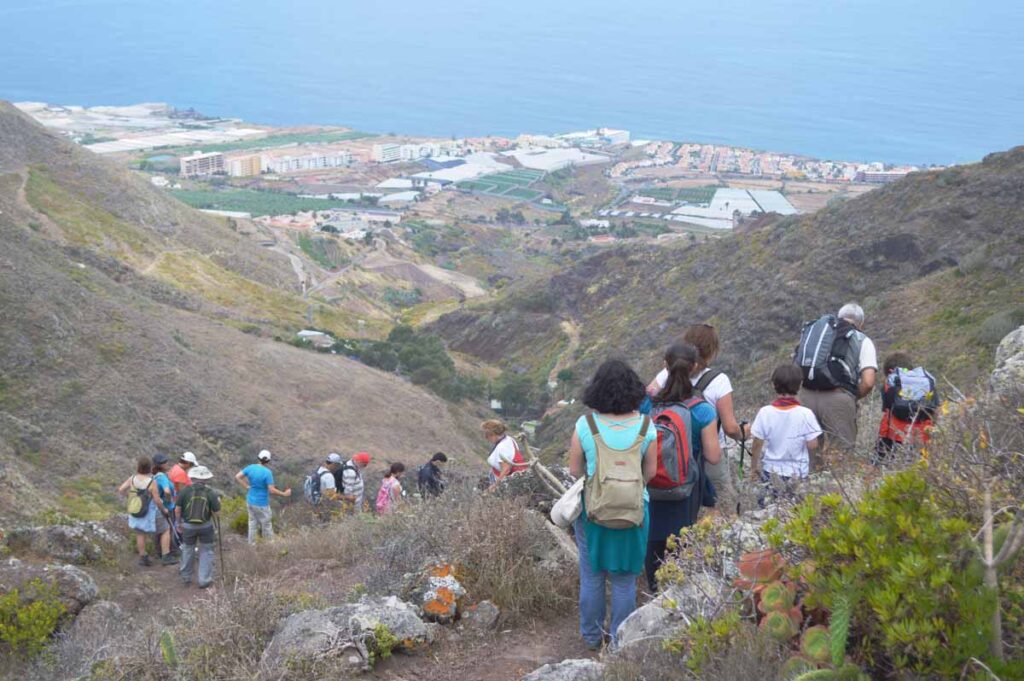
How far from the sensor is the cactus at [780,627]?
2.89 metres

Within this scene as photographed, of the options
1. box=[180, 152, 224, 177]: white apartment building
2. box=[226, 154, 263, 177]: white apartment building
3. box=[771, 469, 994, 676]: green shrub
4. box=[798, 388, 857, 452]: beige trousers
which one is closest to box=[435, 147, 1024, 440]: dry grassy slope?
box=[798, 388, 857, 452]: beige trousers

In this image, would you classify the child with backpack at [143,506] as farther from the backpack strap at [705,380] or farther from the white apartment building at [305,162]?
the white apartment building at [305,162]

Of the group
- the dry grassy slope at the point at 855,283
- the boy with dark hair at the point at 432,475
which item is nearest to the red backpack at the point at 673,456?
the boy with dark hair at the point at 432,475

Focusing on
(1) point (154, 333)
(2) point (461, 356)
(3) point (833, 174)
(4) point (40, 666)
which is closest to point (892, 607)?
(4) point (40, 666)

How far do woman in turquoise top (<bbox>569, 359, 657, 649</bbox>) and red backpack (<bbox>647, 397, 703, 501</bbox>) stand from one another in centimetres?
16

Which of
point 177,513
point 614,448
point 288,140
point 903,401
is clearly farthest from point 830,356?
point 288,140

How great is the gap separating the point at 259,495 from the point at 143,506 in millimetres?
1096

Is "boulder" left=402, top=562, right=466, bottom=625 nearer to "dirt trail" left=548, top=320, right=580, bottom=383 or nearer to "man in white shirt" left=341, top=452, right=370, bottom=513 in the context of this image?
"man in white shirt" left=341, top=452, right=370, bottom=513

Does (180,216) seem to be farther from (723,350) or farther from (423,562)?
(423,562)

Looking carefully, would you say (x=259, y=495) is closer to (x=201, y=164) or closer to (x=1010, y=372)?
(x=1010, y=372)

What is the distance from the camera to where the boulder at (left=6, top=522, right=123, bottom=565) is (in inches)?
334

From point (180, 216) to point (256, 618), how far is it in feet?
149

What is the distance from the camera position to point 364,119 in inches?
6412

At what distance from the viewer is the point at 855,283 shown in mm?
23891
